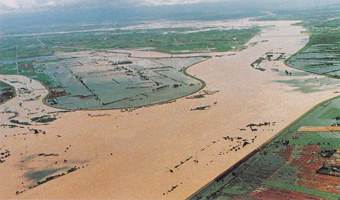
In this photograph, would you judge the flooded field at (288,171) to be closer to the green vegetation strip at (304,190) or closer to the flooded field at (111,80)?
the green vegetation strip at (304,190)

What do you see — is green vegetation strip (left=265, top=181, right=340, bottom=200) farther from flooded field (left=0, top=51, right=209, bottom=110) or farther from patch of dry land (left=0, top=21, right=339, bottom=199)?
flooded field (left=0, top=51, right=209, bottom=110)

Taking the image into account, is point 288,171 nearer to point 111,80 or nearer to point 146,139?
point 146,139

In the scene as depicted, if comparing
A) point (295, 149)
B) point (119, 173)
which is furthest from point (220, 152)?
point (119, 173)

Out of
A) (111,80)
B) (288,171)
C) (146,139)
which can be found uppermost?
(111,80)

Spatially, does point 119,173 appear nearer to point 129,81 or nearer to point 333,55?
point 129,81

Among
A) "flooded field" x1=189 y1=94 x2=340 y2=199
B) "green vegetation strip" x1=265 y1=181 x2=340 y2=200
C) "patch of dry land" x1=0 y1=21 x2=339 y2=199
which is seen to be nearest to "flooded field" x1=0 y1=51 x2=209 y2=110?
"patch of dry land" x1=0 y1=21 x2=339 y2=199

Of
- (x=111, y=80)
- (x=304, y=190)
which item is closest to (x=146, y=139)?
(x=304, y=190)

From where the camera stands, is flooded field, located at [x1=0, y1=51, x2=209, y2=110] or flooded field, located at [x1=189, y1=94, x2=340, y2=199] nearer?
flooded field, located at [x1=189, y1=94, x2=340, y2=199]

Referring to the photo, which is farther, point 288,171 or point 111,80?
point 111,80

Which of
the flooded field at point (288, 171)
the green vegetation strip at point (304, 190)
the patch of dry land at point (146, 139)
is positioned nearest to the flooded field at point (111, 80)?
the patch of dry land at point (146, 139)
